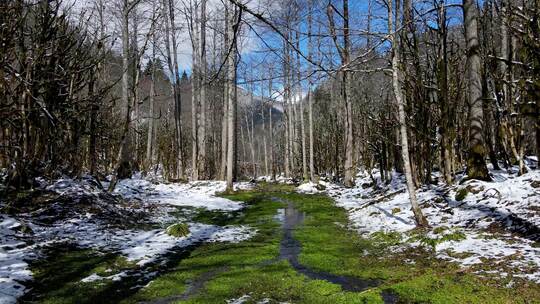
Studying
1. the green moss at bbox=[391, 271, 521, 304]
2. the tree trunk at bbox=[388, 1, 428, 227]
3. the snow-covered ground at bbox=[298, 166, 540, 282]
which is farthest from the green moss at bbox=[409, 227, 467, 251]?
the green moss at bbox=[391, 271, 521, 304]

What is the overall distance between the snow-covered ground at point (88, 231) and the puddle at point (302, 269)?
125 cm

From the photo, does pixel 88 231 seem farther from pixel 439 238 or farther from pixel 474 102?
pixel 474 102

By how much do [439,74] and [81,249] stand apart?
10.9m

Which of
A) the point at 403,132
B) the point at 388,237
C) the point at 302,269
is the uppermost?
the point at 403,132

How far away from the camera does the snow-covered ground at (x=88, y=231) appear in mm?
6780

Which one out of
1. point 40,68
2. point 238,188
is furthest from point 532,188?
point 238,188

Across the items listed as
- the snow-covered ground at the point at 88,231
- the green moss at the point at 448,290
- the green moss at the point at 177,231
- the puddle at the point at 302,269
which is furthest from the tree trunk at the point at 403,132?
the green moss at the point at 177,231

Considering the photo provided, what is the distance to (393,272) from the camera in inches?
269

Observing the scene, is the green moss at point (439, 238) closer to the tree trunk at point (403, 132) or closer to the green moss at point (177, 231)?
the tree trunk at point (403, 132)

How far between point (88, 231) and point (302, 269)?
17.1ft

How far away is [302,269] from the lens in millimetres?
7449

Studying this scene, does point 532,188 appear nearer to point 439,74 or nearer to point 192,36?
point 439,74

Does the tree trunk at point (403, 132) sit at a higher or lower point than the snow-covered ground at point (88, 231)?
higher

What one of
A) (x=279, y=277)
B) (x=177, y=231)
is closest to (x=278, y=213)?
(x=177, y=231)
